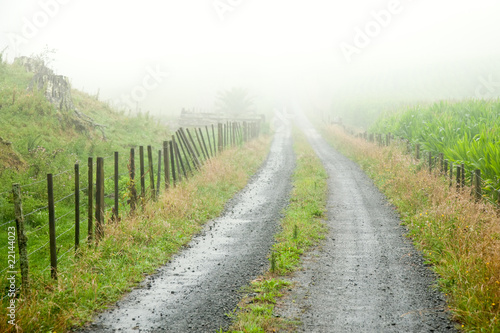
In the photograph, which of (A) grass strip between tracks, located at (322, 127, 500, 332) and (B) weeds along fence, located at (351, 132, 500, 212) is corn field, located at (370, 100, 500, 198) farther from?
(A) grass strip between tracks, located at (322, 127, 500, 332)

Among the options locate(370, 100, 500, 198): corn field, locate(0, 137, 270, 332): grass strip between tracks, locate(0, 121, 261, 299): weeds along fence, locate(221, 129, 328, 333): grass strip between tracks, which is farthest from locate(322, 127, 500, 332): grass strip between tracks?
locate(0, 121, 261, 299): weeds along fence

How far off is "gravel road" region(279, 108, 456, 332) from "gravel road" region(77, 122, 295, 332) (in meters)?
1.02

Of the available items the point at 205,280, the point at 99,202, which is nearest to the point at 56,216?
the point at 99,202

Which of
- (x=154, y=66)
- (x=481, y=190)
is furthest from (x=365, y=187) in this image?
(x=154, y=66)

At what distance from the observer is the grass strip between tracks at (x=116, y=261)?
5.24 metres

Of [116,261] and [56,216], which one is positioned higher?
[56,216]

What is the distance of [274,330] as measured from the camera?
5.20m

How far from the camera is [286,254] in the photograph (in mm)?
7965

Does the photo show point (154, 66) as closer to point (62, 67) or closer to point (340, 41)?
point (62, 67)

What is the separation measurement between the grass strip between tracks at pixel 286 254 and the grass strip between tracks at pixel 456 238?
7.10ft

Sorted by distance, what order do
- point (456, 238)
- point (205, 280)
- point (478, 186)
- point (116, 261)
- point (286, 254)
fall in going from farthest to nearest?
point (478, 186)
point (286, 254)
point (456, 238)
point (116, 261)
point (205, 280)

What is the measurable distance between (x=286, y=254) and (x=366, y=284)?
5.64 feet

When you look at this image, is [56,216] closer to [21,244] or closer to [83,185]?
[83,185]

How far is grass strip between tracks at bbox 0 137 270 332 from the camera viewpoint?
206 inches
